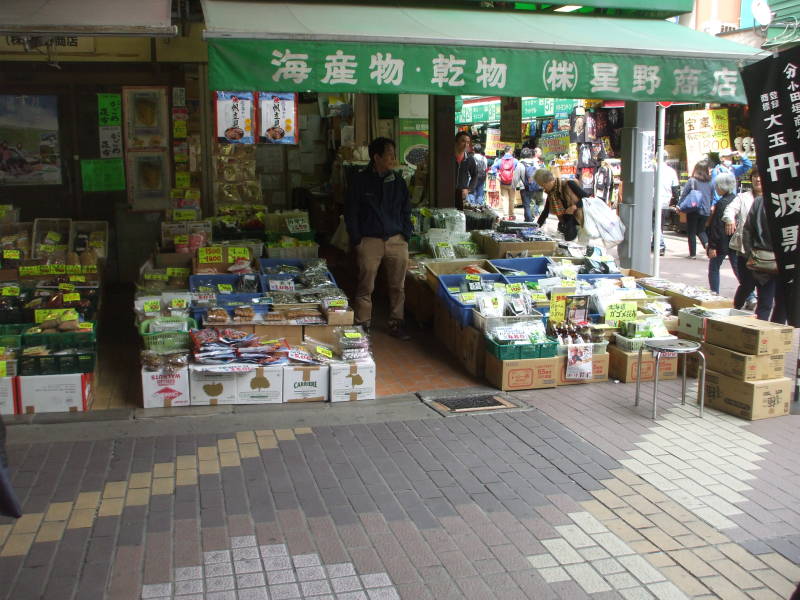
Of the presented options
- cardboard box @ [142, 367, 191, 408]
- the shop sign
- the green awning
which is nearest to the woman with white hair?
the green awning

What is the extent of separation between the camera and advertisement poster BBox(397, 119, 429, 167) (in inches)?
500

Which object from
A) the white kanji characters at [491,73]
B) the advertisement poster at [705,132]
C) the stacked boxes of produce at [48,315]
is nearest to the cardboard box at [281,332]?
the stacked boxes of produce at [48,315]

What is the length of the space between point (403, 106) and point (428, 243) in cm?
328

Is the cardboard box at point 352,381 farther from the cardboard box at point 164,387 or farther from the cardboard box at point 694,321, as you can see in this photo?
the cardboard box at point 694,321

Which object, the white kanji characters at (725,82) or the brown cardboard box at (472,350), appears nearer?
the white kanji characters at (725,82)

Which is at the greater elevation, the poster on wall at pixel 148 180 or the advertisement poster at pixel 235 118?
the advertisement poster at pixel 235 118

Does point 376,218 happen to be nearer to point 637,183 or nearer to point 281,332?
point 281,332

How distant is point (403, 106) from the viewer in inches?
490

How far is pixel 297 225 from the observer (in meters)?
10.4

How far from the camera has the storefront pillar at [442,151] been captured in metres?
11.3

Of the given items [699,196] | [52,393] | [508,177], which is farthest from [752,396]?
[508,177]

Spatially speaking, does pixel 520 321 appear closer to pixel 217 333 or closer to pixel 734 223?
pixel 217 333

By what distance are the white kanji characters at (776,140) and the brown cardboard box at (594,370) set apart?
7.93 ft

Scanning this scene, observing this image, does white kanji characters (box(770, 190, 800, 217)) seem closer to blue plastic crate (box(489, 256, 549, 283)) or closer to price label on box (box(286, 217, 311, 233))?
blue plastic crate (box(489, 256, 549, 283))
